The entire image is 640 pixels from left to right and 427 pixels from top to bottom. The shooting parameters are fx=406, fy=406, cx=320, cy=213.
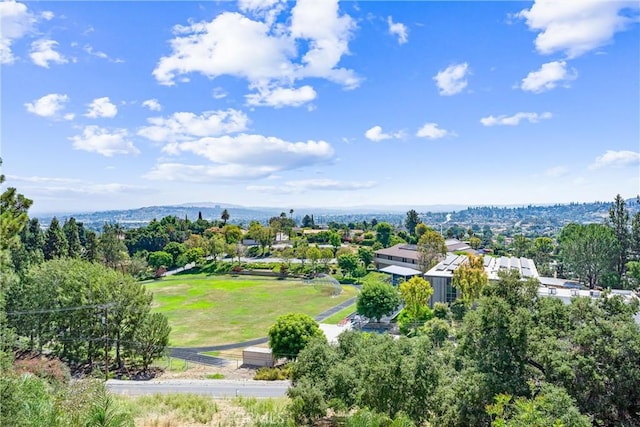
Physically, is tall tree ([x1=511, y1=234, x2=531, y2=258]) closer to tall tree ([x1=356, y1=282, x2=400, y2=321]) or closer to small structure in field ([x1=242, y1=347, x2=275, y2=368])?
tall tree ([x1=356, y1=282, x2=400, y2=321])

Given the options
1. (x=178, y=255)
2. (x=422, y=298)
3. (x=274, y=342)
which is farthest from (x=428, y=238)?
(x=178, y=255)

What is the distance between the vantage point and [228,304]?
5491 centimetres

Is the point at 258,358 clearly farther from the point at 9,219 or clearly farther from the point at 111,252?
the point at 111,252

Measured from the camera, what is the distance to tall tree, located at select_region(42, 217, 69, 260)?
58.2 m

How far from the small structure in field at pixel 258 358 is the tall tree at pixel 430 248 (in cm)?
3095

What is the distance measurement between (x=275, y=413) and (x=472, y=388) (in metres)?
8.42

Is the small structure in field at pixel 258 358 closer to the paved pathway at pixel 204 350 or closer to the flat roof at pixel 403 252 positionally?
the paved pathway at pixel 204 350

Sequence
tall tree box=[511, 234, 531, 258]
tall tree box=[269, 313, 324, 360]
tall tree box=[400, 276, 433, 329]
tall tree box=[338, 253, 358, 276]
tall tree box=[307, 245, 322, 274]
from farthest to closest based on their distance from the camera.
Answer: tall tree box=[511, 234, 531, 258] → tall tree box=[307, 245, 322, 274] → tall tree box=[338, 253, 358, 276] → tall tree box=[400, 276, 433, 329] → tall tree box=[269, 313, 324, 360]

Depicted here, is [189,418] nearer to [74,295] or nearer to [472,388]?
[472,388]

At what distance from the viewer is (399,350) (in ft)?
53.0

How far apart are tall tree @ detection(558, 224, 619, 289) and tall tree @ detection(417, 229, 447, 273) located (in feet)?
57.5

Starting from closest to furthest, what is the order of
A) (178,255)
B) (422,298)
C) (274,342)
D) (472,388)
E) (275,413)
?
(472,388) < (275,413) < (274,342) < (422,298) < (178,255)

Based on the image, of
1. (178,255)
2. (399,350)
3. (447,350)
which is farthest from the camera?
(178,255)

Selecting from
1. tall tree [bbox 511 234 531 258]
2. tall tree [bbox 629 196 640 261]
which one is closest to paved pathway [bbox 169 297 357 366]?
tall tree [bbox 629 196 640 261]
